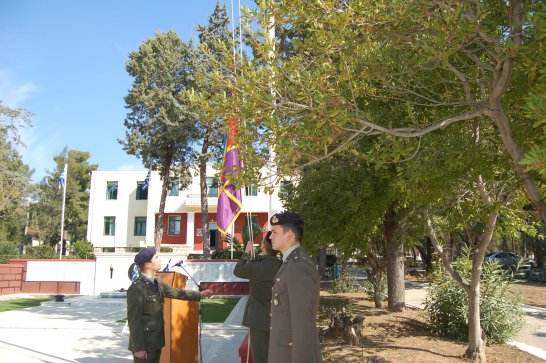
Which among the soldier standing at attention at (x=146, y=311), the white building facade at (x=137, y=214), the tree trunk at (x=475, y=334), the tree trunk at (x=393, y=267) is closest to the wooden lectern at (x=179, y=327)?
the soldier standing at attention at (x=146, y=311)

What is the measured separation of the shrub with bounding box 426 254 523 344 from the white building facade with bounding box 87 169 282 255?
3428cm

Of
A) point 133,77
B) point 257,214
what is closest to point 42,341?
point 133,77

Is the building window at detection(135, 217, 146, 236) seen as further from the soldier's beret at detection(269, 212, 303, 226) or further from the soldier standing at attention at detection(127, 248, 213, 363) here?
the soldier's beret at detection(269, 212, 303, 226)

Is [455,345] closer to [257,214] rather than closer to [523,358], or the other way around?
[523,358]

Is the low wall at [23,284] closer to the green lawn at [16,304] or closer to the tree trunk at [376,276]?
the green lawn at [16,304]

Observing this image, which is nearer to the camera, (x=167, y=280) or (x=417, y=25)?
(x=417, y=25)

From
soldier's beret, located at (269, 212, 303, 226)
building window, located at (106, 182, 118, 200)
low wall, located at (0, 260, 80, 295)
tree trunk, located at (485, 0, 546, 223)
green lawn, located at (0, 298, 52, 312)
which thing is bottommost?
green lawn, located at (0, 298, 52, 312)

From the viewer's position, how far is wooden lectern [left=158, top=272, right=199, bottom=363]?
245 inches

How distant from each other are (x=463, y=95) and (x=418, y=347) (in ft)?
16.9

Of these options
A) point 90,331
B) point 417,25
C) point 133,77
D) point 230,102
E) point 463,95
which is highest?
point 133,77

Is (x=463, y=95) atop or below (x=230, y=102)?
atop

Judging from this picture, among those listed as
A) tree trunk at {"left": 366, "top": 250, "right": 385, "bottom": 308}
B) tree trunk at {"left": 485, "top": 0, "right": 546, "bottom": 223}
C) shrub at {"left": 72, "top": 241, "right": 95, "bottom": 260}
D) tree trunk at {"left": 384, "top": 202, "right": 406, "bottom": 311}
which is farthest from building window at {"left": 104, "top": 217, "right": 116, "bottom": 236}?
tree trunk at {"left": 485, "top": 0, "right": 546, "bottom": 223}

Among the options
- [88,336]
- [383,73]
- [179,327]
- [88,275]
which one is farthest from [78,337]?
[88,275]

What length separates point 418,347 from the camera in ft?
30.0
